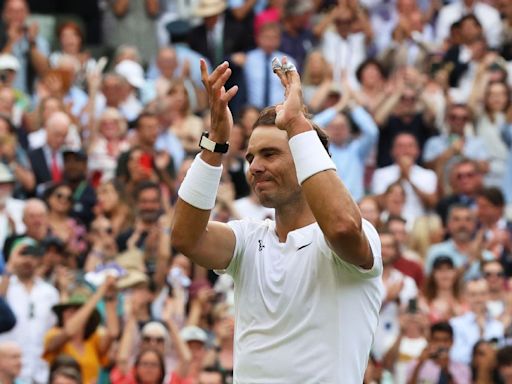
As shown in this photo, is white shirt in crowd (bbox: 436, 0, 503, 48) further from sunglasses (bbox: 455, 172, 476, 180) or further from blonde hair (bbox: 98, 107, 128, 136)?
blonde hair (bbox: 98, 107, 128, 136)

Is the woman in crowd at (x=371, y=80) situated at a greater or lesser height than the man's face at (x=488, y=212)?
greater

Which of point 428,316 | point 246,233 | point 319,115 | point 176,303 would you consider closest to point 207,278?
point 176,303

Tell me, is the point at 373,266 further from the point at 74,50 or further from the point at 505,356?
the point at 74,50

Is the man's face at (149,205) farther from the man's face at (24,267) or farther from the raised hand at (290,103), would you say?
the raised hand at (290,103)

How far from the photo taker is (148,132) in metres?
15.1

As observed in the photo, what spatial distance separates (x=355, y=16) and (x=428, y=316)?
5.73 m

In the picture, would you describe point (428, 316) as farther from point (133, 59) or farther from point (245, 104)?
point (133, 59)

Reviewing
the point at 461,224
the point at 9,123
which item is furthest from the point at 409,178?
the point at 9,123

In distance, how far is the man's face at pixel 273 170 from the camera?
660 cm

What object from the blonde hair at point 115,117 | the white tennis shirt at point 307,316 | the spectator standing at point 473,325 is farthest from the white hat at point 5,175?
the white tennis shirt at point 307,316

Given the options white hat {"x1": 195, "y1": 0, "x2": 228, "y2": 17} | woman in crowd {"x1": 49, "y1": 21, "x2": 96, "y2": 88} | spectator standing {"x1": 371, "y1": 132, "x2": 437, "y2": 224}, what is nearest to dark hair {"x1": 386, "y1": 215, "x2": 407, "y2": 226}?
spectator standing {"x1": 371, "y1": 132, "x2": 437, "y2": 224}

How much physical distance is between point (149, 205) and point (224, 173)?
1.32 m

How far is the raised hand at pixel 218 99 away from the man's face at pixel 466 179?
8897 mm

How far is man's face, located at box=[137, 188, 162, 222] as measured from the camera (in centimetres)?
1354
